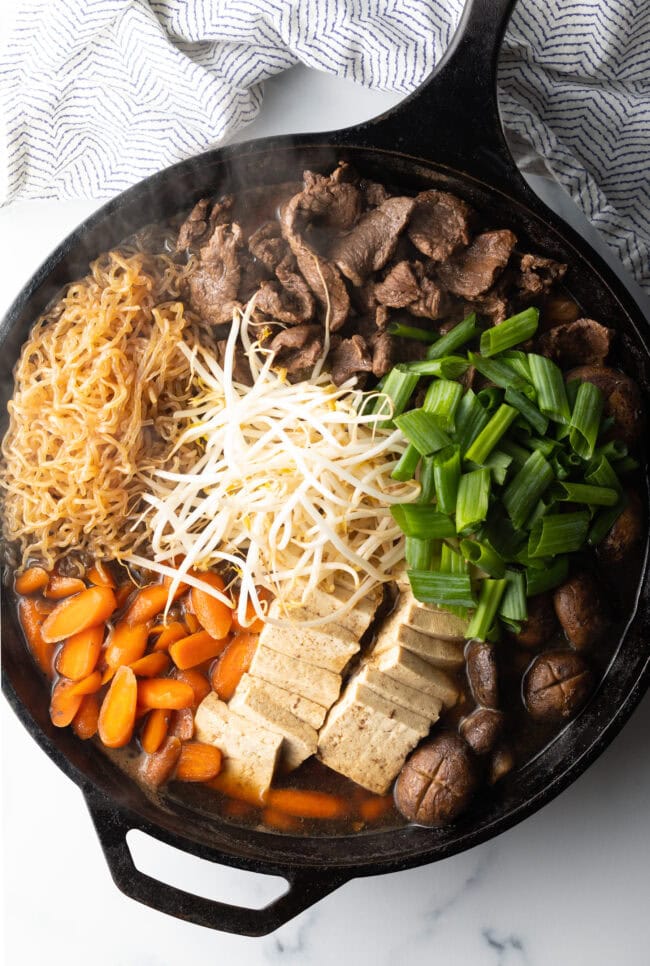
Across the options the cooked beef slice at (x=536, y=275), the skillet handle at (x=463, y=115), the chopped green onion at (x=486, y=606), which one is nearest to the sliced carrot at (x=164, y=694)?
the chopped green onion at (x=486, y=606)

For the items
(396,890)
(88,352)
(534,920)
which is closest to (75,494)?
(88,352)

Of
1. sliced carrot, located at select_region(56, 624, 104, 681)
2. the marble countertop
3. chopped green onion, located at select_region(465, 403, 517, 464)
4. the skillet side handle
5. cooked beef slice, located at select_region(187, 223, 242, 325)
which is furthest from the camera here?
the marble countertop

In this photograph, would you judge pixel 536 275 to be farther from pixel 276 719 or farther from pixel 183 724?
pixel 183 724

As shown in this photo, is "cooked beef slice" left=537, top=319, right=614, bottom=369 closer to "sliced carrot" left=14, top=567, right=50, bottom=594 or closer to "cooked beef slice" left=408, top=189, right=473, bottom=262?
"cooked beef slice" left=408, top=189, right=473, bottom=262

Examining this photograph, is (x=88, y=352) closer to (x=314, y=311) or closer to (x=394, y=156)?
(x=314, y=311)

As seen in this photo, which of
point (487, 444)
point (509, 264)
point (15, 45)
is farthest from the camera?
point (15, 45)

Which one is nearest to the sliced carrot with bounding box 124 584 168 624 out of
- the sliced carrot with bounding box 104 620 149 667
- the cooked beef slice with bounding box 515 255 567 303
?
the sliced carrot with bounding box 104 620 149 667
